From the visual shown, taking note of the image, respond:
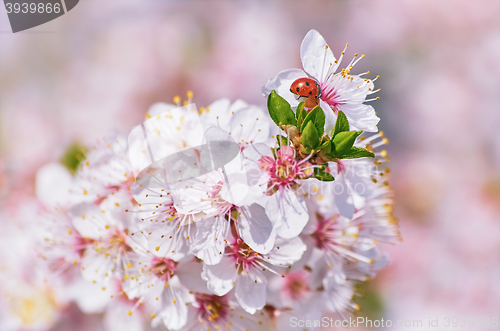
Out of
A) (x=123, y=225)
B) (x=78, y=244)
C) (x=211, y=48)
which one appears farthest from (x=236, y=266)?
(x=211, y=48)

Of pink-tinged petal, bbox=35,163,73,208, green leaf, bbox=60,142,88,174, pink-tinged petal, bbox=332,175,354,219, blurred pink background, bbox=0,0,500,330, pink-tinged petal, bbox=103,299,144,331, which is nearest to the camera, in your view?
pink-tinged petal, bbox=332,175,354,219

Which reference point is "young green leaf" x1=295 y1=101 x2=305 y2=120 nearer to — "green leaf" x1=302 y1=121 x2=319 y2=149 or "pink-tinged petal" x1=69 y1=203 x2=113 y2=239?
"green leaf" x1=302 y1=121 x2=319 y2=149

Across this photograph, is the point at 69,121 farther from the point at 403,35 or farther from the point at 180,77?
the point at 403,35

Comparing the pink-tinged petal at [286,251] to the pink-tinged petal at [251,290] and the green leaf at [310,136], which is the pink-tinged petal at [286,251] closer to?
the pink-tinged petal at [251,290]

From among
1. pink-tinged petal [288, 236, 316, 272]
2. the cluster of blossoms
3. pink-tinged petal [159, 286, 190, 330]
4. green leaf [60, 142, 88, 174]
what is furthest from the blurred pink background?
pink-tinged petal [159, 286, 190, 330]

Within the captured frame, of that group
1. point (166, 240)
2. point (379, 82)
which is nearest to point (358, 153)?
point (166, 240)

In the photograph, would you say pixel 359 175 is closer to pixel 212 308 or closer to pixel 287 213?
pixel 287 213

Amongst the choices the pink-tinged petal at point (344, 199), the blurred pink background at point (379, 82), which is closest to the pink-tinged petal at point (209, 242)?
the pink-tinged petal at point (344, 199)
